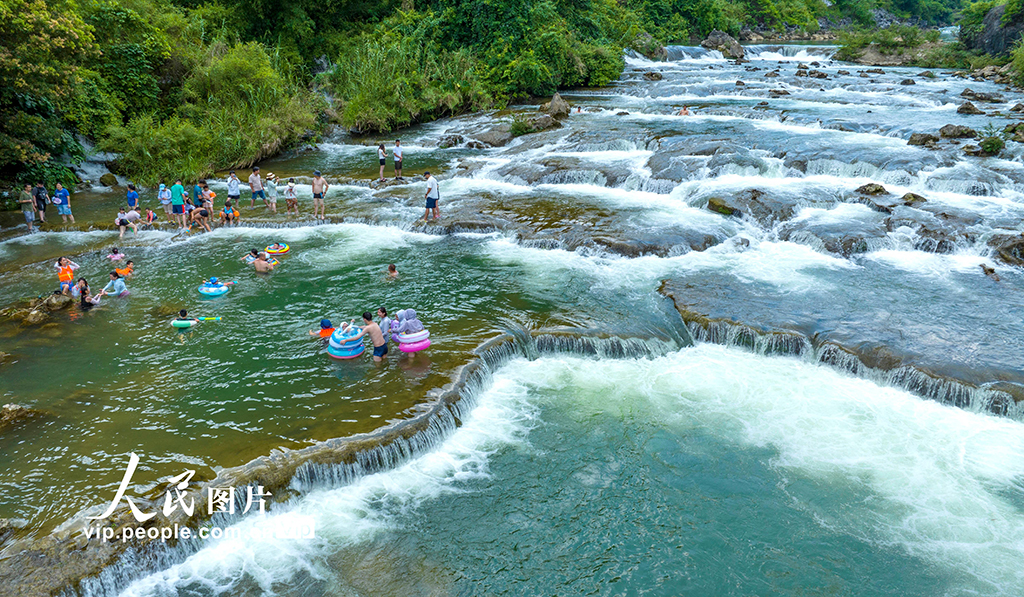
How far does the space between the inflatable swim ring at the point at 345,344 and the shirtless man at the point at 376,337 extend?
0.25 m

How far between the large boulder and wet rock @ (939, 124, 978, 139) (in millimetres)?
34825

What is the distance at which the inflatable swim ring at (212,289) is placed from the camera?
14.4 meters

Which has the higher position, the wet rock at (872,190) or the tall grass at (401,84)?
the tall grass at (401,84)

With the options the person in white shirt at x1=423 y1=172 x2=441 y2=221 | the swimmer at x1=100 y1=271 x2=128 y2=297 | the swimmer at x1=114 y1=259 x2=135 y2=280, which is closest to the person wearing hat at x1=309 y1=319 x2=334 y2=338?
the swimmer at x1=100 y1=271 x2=128 y2=297

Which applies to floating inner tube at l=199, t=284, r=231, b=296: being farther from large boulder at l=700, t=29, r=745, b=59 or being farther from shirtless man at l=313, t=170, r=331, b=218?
large boulder at l=700, t=29, r=745, b=59

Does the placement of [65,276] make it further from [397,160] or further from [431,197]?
[397,160]

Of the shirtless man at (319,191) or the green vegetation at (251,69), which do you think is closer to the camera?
the shirtless man at (319,191)

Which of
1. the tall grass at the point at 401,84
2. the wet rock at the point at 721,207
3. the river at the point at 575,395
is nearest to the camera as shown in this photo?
the river at the point at 575,395

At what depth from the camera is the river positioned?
775 centimetres

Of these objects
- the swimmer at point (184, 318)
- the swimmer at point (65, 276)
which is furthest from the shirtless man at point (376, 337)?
the swimmer at point (65, 276)

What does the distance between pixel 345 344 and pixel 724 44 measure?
58.7m

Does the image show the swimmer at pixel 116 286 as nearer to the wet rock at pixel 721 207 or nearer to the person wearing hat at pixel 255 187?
the person wearing hat at pixel 255 187

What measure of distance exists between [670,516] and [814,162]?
1757cm

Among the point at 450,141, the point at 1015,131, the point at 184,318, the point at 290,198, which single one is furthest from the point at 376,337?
the point at 1015,131
